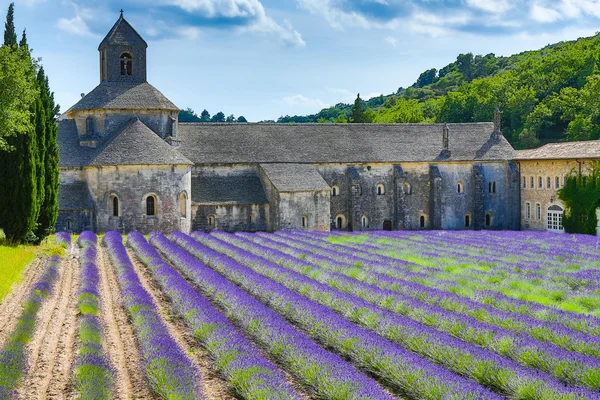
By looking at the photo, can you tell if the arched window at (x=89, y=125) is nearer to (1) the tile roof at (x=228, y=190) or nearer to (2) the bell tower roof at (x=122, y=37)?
(2) the bell tower roof at (x=122, y=37)

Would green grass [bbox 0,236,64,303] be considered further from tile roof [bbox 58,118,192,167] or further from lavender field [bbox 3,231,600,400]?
tile roof [bbox 58,118,192,167]

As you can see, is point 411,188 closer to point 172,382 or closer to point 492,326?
point 492,326

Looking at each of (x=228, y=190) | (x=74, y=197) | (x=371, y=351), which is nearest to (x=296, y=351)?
(x=371, y=351)

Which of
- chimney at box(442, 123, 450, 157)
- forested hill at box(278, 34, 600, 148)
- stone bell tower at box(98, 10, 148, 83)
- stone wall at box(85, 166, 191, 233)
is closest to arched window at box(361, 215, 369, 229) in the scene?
chimney at box(442, 123, 450, 157)

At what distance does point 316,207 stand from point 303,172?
112 inches

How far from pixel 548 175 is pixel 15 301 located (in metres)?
→ 36.6

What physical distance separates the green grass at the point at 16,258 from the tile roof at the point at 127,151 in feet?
24.2

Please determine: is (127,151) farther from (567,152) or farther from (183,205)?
(567,152)

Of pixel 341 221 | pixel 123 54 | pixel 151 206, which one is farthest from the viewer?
pixel 341 221

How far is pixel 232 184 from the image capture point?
45.3 meters

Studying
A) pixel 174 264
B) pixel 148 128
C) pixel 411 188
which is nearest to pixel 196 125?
pixel 148 128

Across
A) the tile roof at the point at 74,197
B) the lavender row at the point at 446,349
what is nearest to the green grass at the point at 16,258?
the tile roof at the point at 74,197

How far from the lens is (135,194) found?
134ft

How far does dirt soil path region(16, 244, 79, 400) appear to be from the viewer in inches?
463
